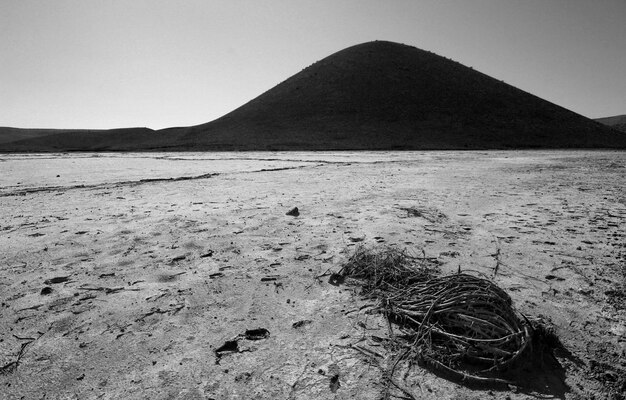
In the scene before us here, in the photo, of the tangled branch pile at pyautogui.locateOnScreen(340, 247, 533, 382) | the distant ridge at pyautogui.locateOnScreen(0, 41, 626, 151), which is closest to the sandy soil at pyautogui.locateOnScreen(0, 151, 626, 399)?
the tangled branch pile at pyautogui.locateOnScreen(340, 247, 533, 382)

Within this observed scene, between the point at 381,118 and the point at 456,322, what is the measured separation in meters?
43.2

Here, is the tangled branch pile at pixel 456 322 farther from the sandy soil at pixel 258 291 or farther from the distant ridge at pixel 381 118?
the distant ridge at pixel 381 118

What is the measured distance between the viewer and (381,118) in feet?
141

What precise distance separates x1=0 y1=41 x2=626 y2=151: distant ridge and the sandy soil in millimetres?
28412

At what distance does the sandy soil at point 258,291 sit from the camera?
5.74 ft

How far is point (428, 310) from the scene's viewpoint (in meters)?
2.09

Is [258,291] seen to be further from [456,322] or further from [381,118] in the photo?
[381,118]

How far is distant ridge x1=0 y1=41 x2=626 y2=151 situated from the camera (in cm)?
3791

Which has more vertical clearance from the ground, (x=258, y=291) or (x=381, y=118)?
(x=381, y=118)

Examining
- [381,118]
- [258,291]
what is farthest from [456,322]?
[381,118]

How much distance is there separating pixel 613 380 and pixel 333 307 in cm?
153

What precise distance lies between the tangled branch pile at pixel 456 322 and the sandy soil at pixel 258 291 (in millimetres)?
121

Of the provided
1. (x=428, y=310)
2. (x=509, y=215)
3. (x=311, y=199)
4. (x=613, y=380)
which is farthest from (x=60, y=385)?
(x=509, y=215)

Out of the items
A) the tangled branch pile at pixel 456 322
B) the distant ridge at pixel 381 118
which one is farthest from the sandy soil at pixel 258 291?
the distant ridge at pixel 381 118
